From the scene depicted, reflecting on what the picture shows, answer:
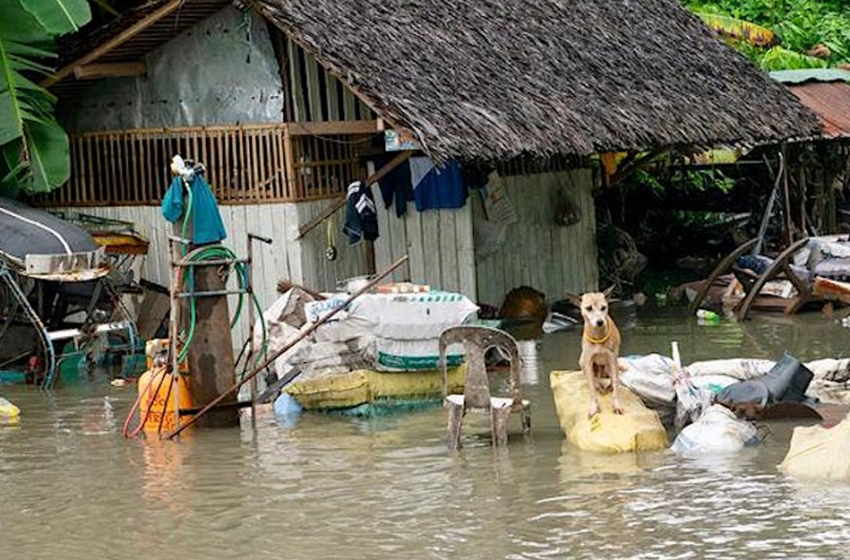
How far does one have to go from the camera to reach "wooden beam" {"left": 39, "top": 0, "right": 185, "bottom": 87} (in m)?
17.0

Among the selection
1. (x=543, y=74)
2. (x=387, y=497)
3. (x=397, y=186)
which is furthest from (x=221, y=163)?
(x=387, y=497)

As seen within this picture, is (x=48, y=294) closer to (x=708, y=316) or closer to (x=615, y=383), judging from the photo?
(x=615, y=383)

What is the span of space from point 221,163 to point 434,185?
87.0 inches

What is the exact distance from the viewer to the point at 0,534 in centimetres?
1102

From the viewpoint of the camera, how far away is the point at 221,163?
1775 centimetres

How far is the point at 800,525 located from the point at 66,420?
23.6 ft

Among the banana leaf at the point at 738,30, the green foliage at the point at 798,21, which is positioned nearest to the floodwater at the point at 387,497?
the banana leaf at the point at 738,30

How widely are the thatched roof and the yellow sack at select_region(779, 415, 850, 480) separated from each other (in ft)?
17.6

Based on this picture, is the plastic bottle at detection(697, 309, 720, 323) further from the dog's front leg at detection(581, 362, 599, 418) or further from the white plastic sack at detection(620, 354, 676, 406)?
the dog's front leg at detection(581, 362, 599, 418)

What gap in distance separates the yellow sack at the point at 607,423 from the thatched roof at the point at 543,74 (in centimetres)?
357

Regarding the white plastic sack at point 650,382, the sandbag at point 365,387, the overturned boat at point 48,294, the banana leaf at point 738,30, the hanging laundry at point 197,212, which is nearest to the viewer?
the white plastic sack at point 650,382

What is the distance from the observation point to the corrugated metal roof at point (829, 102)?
24.1 m

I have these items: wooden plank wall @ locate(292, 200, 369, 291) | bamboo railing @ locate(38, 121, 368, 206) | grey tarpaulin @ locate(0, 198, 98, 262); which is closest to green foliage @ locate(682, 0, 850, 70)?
wooden plank wall @ locate(292, 200, 369, 291)

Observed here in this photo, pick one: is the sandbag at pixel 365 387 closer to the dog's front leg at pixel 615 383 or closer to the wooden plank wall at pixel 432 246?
the dog's front leg at pixel 615 383
